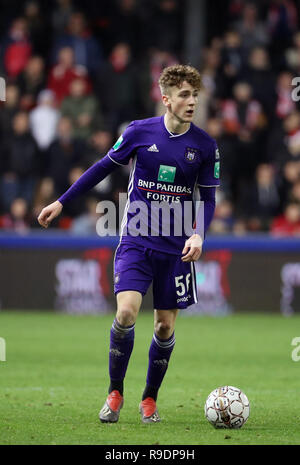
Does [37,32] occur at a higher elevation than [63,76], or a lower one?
higher

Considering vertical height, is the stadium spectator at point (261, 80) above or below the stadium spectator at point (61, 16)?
below

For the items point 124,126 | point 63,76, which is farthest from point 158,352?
point 63,76

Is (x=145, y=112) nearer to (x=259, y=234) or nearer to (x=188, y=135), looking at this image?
(x=259, y=234)

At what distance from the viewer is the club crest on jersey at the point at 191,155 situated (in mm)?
6797

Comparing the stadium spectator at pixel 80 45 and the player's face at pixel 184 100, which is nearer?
the player's face at pixel 184 100

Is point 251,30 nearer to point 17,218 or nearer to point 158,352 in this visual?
point 17,218

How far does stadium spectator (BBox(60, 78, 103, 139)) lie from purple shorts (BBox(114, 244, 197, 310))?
940cm

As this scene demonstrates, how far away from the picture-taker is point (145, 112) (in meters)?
16.5

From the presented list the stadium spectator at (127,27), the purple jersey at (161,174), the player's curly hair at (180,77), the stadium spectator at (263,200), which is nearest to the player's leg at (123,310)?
the purple jersey at (161,174)

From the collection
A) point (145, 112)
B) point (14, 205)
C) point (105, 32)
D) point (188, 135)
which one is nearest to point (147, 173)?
point (188, 135)

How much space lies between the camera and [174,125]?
6812mm

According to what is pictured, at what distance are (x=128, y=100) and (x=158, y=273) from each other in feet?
33.0

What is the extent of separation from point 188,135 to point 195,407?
2.02 meters

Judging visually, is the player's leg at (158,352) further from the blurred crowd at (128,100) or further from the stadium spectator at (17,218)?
the stadium spectator at (17,218)
